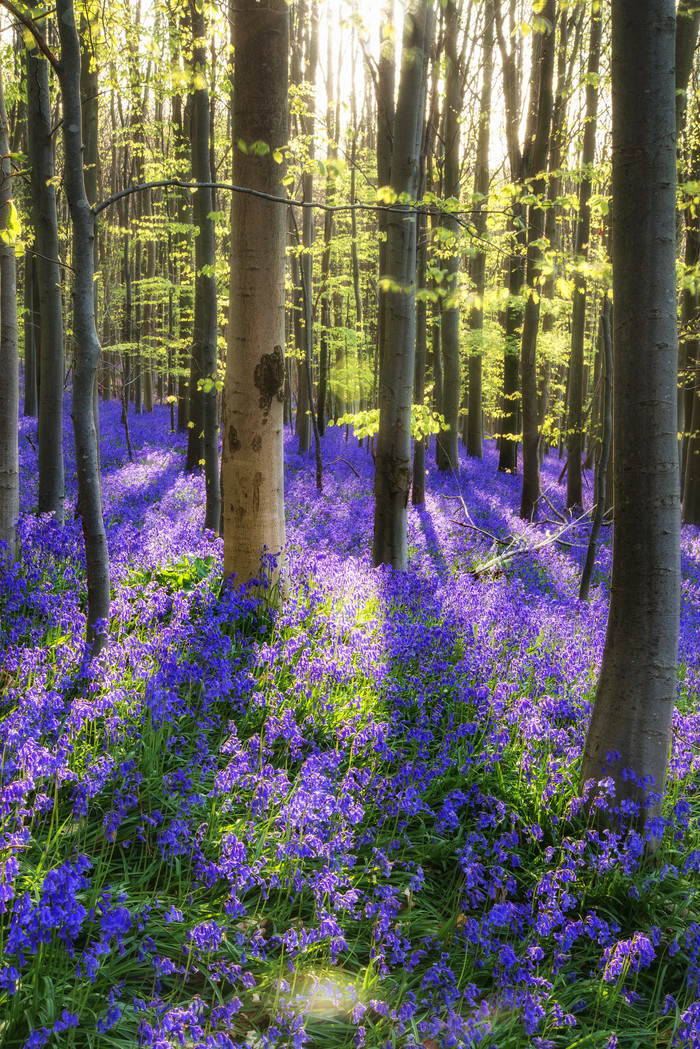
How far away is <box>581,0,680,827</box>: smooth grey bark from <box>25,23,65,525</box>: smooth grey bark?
5707 mm

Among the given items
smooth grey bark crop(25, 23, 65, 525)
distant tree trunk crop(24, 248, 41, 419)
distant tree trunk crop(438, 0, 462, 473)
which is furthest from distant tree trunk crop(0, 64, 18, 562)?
distant tree trunk crop(24, 248, 41, 419)

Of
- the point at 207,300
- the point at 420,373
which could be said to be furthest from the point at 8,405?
the point at 420,373

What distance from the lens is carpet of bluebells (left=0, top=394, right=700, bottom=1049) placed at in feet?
6.35

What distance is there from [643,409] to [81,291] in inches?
Answer: 109

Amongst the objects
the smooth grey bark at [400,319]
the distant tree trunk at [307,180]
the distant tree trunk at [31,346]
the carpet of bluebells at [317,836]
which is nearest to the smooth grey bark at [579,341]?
the distant tree trunk at [307,180]

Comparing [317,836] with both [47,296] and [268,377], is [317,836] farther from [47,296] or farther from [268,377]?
[47,296]

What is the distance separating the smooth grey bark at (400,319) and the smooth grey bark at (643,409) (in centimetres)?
305

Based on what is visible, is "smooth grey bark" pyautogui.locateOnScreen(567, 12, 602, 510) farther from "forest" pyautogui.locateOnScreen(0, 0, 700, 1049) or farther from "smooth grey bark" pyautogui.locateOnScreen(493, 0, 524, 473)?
"forest" pyautogui.locateOnScreen(0, 0, 700, 1049)

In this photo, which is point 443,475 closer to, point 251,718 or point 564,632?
point 564,632

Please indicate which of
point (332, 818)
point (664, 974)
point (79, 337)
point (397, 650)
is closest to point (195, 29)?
point (79, 337)

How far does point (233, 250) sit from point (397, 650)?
117 inches

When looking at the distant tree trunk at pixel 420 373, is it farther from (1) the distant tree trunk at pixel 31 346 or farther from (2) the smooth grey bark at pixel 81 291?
(1) the distant tree trunk at pixel 31 346

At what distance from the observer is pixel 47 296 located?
7.46m

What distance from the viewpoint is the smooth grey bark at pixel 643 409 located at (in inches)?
107
